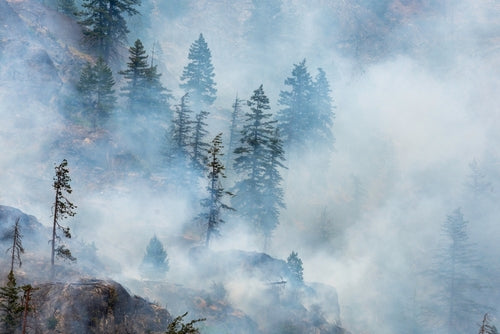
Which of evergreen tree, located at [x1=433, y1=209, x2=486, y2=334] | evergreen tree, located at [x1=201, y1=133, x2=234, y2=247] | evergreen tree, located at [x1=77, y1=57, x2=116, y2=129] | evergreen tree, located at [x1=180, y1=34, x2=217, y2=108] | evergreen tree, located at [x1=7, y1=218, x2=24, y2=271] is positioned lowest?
evergreen tree, located at [x1=433, y1=209, x2=486, y2=334]

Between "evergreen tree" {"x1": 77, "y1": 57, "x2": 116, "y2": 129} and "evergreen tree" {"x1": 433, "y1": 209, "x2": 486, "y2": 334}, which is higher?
"evergreen tree" {"x1": 77, "y1": 57, "x2": 116, "y2": 129}

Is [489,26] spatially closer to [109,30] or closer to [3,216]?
[109,30]

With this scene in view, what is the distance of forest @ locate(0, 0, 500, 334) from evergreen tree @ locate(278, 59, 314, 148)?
1.03ft

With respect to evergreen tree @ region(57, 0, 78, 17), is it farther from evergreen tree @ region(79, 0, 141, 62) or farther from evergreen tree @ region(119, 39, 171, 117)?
evergreen tree @ region(119, 39, 171, 117)

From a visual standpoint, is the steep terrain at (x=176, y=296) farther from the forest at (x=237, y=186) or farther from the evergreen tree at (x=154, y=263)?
the evergreen tree at (x=154, y=263)

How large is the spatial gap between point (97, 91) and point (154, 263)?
22.6m

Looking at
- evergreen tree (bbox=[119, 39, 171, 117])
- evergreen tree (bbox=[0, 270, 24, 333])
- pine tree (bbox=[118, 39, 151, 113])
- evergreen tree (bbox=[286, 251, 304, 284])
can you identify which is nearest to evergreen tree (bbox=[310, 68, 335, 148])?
evergreen tree (bbox=[119, 39, 171, 117])

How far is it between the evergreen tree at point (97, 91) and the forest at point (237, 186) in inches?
7.7

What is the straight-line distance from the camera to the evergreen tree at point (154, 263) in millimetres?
33562

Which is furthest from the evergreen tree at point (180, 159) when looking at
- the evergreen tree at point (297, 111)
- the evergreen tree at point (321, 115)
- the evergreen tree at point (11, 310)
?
the evergreen tree at point (11, 310)

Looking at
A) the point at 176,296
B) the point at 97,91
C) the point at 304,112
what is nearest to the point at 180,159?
the point at 97,91

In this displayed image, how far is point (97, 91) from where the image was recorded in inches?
1812

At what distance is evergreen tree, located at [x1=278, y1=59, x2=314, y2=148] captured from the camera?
61125 millimetres

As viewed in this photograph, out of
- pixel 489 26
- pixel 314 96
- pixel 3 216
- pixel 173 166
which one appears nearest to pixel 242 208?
pixel 173 166
